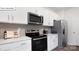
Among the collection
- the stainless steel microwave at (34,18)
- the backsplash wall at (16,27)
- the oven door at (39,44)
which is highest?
the stainless steel microwave at (34,18)

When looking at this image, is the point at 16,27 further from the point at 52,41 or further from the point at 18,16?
the point at 52,41

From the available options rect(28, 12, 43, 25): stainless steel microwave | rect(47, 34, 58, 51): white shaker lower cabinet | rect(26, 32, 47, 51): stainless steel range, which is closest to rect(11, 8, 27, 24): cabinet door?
rect(28, 12, 43, 25): stainless steel microwave

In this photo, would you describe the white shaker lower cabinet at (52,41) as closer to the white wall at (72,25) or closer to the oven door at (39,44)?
the oven door at (39,44)

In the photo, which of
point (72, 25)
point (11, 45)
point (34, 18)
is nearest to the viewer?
point (11, 45)

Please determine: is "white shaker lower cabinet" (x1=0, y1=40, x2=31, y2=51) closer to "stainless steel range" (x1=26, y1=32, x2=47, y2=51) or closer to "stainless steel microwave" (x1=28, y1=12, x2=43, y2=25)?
"stainless steel range" (x1=26, y1=32, x2=47, y2=51)

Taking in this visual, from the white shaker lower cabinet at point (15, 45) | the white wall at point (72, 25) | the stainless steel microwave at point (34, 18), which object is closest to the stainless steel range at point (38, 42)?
the white shaker lower cabinet at point (15, 45)

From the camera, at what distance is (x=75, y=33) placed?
1.30 metres

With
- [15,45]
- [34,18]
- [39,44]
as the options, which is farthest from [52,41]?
[15,45]

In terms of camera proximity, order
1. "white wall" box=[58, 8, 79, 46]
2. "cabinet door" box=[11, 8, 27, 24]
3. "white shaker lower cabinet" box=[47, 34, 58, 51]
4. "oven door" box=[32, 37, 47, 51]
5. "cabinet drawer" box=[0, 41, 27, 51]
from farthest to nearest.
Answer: "white shaker lower cabinet" box=[47, 34, 58, 51]
"oven door" box=[32, 37, 47, 51]
"cabinet door" box=[11, 8, 27, 24]
"white wall" box=[58, 8, 79, 46]
"cabinet drawer" box=[0, 41, 27, 51]
